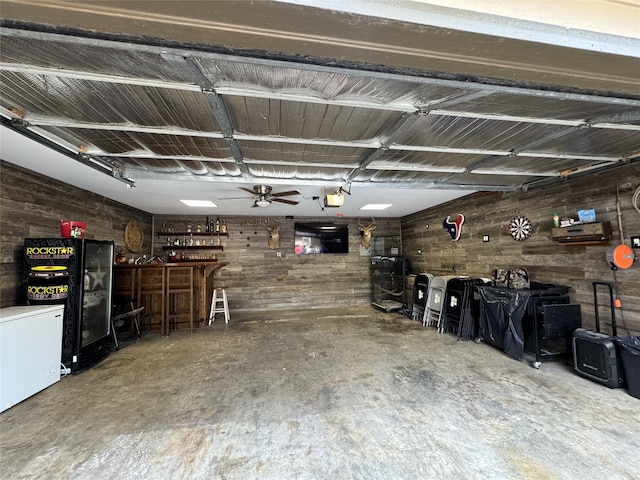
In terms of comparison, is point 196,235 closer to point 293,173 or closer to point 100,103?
point 293,173

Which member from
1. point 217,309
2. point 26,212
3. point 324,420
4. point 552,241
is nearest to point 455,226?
point 552,241

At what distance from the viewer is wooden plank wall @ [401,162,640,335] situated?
292 centimetres

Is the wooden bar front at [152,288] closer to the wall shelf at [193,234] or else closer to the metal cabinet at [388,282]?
the wall shelf at [193,234]

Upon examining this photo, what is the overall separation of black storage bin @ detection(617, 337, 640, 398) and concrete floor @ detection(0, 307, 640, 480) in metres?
0.11

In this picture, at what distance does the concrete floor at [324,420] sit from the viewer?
1.79m

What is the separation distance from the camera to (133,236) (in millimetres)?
5574

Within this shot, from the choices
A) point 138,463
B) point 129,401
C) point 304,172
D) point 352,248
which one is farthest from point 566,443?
point 352,248

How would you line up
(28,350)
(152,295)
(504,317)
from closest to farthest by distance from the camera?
1. (28,350)
2. (504,317)
3. (152,295)

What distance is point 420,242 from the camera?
6.63 m

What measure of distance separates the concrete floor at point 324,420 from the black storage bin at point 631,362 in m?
0.11

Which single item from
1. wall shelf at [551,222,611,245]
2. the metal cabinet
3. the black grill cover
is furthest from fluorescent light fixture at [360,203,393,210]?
Answer: wall shelf at [551,222,611,245]

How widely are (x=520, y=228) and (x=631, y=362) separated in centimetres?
201

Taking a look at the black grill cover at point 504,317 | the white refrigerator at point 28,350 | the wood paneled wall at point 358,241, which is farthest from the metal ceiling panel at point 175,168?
the black grill cover at point 504,317

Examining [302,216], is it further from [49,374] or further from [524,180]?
[49,374]
